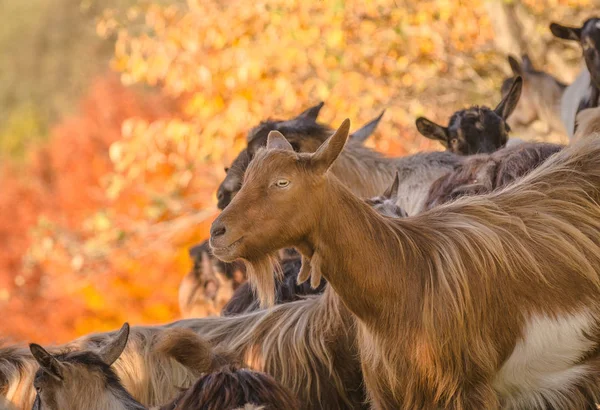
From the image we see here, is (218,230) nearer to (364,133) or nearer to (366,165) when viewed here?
(366,165)

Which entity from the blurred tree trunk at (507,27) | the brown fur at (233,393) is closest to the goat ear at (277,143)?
the brown fur at (233,393)

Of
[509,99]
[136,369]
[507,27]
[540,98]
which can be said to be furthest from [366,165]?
[507,27]

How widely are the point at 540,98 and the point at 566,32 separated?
2205mm

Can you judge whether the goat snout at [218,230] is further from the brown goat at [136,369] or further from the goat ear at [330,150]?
the brown goat at [136,369]

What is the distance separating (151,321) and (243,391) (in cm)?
1739

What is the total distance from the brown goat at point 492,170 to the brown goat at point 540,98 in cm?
531

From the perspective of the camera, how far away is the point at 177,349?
18.7 ft

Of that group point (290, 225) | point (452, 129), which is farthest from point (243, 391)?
point (452, 129)

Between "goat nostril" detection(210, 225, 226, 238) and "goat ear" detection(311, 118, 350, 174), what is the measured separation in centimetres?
47

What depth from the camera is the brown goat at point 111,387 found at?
14.8 ft

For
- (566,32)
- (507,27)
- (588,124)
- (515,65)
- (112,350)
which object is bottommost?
(588,124)

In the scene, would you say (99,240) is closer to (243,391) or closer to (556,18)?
(556,18)

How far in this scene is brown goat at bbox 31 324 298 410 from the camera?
4.52m

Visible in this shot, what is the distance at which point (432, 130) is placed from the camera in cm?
868
